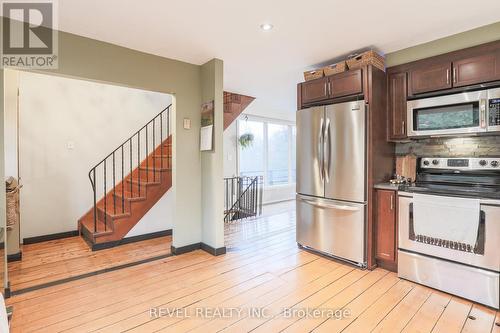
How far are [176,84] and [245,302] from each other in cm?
270

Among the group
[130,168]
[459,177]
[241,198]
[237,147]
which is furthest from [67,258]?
[459,177]

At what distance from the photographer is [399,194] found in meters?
2.75

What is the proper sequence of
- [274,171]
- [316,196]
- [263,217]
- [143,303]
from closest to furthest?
[143,303], [316,196], [263,217], [274,171]

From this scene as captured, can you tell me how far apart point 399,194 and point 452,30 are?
5.65 feet

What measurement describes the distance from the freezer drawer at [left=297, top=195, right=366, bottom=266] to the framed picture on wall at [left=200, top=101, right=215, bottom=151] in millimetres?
1413

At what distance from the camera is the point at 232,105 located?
4.78 meters

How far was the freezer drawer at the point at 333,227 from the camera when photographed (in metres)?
2.92

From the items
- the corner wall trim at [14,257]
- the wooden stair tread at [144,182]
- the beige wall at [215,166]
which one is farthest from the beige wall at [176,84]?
the corner wall trim at [14,257]

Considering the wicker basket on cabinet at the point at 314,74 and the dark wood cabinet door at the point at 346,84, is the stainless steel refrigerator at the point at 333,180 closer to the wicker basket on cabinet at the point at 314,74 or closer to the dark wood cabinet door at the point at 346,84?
the dark wood cabinet door at the point at 346,84

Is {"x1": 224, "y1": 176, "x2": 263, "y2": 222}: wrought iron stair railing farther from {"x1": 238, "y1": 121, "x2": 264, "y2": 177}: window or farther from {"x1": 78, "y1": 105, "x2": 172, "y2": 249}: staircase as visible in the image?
{"x1": 78, "y1": 105, "x2": 172, "y2": 249}: staircase

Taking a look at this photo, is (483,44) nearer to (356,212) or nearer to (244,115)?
(356,212)

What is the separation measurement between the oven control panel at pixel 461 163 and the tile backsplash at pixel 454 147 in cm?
14

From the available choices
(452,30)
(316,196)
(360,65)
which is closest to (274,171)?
(316,196)

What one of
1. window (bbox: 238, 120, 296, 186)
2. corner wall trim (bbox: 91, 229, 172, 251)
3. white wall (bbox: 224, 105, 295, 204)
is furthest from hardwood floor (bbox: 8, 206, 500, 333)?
window (bbox: 238, 120, 296, 186)
